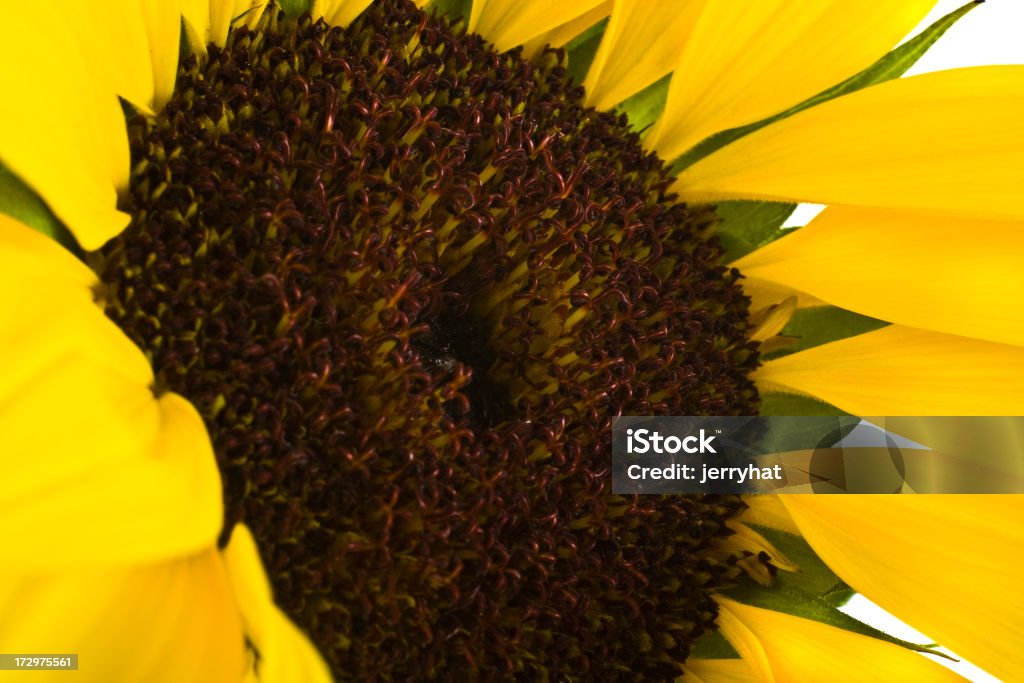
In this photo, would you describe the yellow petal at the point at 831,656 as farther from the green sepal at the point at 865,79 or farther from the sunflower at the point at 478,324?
the green sepal at the point at 865,79

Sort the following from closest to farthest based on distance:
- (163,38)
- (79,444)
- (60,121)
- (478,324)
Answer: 1. (79,444)
2. (60,121)
3. (163,38)
4. (478,324)

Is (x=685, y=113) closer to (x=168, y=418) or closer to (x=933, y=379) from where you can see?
(x=933, y=379)

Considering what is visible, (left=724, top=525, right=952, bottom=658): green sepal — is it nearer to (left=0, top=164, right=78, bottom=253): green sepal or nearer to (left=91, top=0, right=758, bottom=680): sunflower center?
(left=91, top=0, right=758, bottom=680): sunflower center

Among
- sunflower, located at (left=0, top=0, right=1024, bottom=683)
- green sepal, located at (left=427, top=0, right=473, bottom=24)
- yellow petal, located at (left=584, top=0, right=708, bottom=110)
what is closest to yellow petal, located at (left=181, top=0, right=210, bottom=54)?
sunflower, located at (left=0, top=0, right=1024, bottom=683)

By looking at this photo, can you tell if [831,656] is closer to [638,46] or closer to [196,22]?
[638,46]

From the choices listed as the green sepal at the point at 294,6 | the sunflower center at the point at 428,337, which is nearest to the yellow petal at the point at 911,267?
the sunflower center at the point at 428,337

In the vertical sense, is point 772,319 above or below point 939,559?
above

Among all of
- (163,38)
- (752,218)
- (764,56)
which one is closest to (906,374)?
(752,218)

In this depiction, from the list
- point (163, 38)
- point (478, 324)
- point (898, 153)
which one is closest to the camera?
point (163, 38)

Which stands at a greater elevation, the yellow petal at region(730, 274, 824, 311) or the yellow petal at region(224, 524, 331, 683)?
the yellow petal at region(730, 274, 824, 311)
